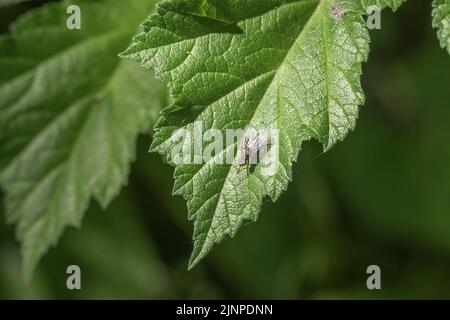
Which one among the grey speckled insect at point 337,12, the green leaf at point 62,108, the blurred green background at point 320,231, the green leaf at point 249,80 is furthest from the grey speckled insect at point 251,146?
the blurred green background at point 320,231

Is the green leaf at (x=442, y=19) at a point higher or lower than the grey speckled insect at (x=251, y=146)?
higher

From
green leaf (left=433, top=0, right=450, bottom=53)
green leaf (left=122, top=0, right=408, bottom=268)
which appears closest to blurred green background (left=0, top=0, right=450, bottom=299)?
green leaf (left=122, top=0, right=408, bottom=268)

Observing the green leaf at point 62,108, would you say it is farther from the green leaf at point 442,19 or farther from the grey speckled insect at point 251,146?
the green leaf at point 442,19

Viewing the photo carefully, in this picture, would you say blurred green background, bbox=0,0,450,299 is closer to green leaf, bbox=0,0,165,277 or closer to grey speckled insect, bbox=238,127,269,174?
green leaf, bbox=0,0,165,277

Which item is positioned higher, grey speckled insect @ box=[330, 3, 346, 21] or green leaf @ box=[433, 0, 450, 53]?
grey speckled insect @ box=[330, 3, 346, 21]

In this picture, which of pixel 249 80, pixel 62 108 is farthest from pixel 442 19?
pixel 62 108

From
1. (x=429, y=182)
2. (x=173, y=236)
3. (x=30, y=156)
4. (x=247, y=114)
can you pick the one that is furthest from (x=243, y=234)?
(x=247, y=114)

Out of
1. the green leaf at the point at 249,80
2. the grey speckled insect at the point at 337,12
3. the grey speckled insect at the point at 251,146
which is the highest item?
the grey speckled insect at the point at 337,12
